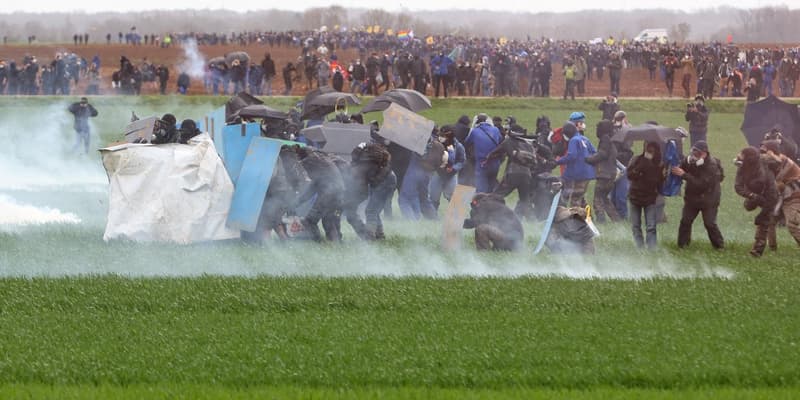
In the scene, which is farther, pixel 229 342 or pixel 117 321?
pixel 117 321

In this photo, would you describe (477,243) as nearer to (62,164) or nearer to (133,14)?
(62,164)

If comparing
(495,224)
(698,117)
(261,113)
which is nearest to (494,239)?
(495,224)

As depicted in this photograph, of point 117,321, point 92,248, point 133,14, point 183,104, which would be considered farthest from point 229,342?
point 133,14

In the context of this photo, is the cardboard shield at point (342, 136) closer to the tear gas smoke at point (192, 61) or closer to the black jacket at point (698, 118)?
the black jacket at point (698, 118)

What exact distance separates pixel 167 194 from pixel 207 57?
192ft

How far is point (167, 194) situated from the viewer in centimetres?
1658

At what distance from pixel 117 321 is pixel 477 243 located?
227 inches

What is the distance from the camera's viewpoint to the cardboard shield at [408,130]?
19719 mm

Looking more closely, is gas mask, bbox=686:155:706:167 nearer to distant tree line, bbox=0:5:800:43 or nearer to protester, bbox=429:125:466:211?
protester, bbox=429:125:466:211

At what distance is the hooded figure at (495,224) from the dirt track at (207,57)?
116ft

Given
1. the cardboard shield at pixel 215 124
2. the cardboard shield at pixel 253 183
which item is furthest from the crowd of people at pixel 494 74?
the cardboard shield at pixel 253 183

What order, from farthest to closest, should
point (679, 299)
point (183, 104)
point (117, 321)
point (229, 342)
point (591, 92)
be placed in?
point (591, 92) < point (183, 104) < point (679, 299) < point (117, 321) < point (229, 342)

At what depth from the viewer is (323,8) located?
160 metres

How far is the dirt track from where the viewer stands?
181 feet
